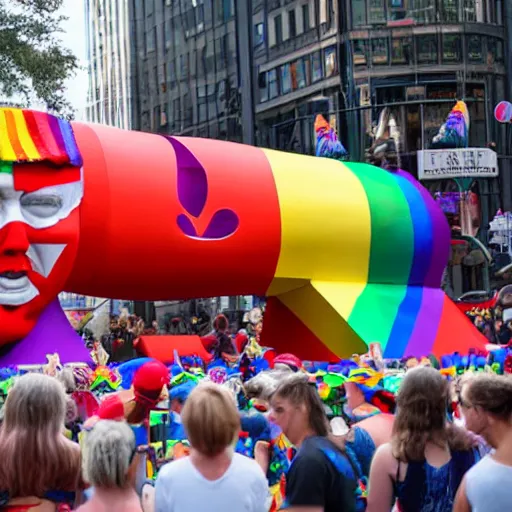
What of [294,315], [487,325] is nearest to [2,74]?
[487,325]

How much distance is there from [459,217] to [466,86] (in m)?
3.69

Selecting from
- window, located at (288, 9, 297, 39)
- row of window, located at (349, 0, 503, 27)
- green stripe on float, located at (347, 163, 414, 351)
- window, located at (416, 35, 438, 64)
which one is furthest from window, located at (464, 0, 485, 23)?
green stripe on float, located at (347, 163, 414, 351)

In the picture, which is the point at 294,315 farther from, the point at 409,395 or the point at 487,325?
the point at 409,395

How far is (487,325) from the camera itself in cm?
1883

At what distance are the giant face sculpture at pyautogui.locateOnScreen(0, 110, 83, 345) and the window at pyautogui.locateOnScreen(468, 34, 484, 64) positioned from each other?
22.6 meters

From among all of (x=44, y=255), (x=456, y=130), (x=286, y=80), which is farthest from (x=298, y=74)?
(x=44, y=255)

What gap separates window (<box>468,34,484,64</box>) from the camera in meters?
31.9

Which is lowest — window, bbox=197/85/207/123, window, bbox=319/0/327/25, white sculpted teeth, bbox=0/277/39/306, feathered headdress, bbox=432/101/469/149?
white sculpted teeth, bbox=0/277/39/306

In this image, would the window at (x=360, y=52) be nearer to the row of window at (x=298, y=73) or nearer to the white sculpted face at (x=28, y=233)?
the row of window at (x=298, y=73)

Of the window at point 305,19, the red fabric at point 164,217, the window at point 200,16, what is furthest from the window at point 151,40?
the red fabric at point 164,217

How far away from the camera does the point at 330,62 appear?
108ft

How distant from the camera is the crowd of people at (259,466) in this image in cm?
441

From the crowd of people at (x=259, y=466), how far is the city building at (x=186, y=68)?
111ft

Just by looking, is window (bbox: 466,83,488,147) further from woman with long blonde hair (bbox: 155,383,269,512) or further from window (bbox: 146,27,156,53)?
woman with long blonde hair (bbox: 155,383,269,512)
